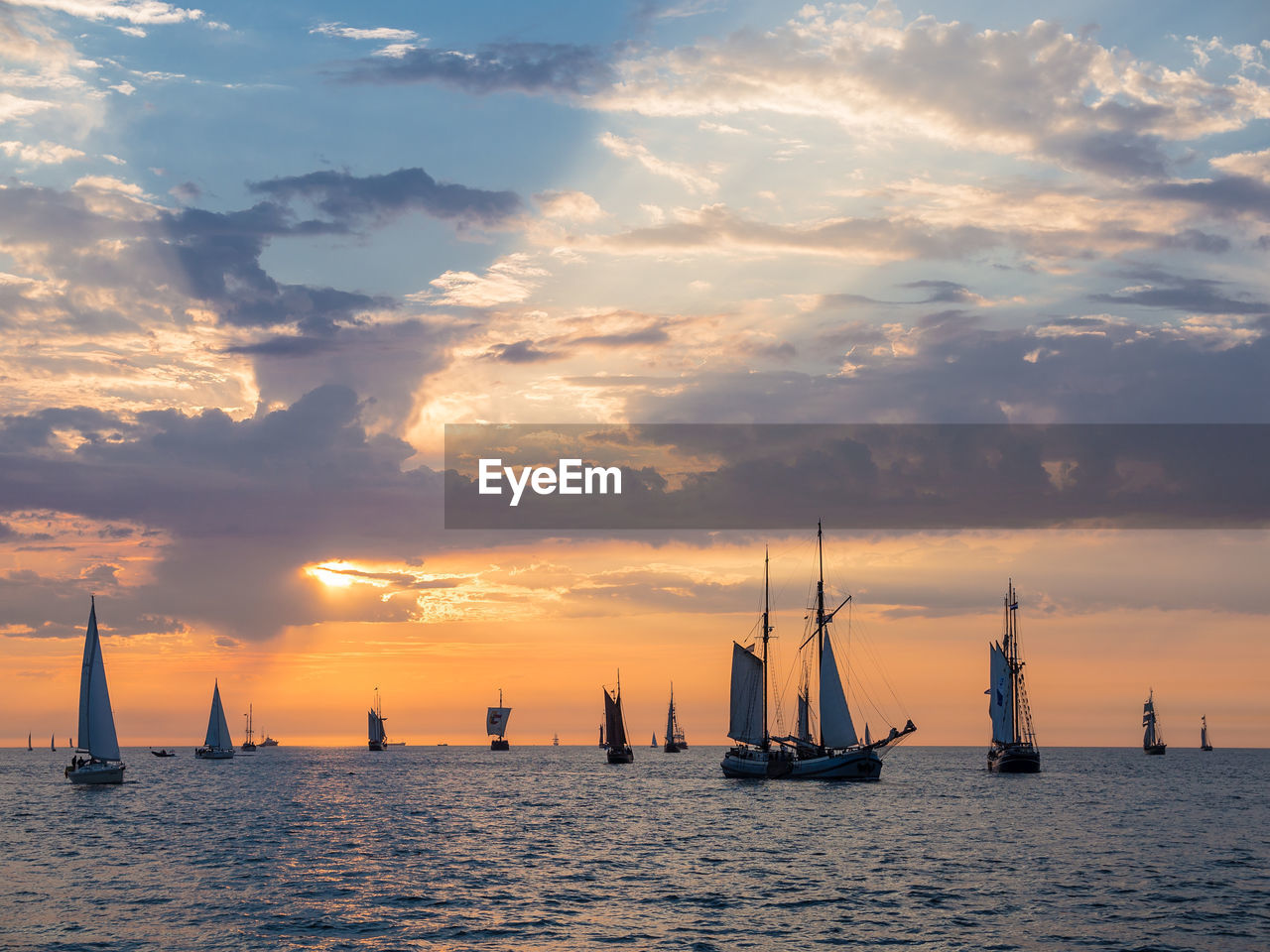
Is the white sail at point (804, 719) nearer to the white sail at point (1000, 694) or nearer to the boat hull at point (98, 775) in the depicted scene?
the white sail at point (1000, 694)

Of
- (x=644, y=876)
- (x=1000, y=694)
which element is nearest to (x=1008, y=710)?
(x=1000, y=694)

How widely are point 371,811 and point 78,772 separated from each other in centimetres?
4400

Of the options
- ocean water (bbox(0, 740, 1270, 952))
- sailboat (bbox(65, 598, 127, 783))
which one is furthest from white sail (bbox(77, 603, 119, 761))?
ocean water (bbox(0, 740, 1270, 952))

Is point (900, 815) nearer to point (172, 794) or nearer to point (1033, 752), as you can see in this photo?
point (1033, 752)

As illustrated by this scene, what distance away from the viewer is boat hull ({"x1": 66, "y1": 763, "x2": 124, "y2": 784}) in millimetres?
150125

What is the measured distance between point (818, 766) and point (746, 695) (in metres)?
12.6

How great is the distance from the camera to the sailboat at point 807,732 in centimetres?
14988

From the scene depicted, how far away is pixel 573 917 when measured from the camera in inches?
2258

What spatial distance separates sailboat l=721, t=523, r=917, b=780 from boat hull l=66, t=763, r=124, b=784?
7591 cm

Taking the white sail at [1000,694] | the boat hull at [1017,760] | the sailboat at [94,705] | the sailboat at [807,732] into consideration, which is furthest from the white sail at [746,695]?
the sailboat at [94,705]

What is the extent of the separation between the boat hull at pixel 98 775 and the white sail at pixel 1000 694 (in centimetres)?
11603

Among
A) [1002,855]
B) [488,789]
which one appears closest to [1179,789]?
[488,789]

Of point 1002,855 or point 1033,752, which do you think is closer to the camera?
point 1002,855

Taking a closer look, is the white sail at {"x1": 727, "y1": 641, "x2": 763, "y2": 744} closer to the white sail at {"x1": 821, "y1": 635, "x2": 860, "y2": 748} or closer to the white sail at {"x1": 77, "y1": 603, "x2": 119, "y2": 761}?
the white sail at {"x1": 821, "y1": 635, "x2": 860, "y2": 748}
